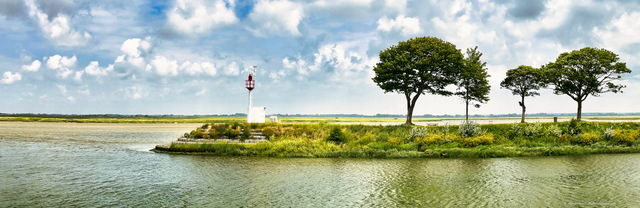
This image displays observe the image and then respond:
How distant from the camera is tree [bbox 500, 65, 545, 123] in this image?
6281 cm

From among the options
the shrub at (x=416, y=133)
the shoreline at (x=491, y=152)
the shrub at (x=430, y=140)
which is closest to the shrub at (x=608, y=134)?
the shoreline at (x=491, y=152)

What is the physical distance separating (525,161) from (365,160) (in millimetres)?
12047

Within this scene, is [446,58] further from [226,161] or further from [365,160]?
[226,161]

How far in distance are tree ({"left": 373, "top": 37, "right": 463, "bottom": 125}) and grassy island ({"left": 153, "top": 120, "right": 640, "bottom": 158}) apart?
11.0m

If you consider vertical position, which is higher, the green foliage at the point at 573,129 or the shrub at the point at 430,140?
the green foliage at the point at 573,129

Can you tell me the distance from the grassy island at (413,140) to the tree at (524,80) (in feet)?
67.4

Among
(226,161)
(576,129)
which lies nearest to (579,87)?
(576,129)

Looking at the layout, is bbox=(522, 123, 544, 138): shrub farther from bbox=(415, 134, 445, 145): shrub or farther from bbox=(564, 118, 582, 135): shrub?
bbox=(415, 134, 445, 145): shrub

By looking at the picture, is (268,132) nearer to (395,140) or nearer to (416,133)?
(395,140)

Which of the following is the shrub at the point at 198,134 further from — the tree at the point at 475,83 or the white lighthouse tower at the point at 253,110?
the tree at the point at 475,83

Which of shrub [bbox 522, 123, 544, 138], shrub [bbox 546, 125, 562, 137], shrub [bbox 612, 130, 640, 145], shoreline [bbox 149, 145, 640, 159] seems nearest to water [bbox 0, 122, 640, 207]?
shoreline [bbox 149, 145, 640, 159]

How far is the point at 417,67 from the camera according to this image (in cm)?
5053

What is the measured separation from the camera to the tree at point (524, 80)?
2473 inches

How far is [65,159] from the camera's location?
31.5 meters
